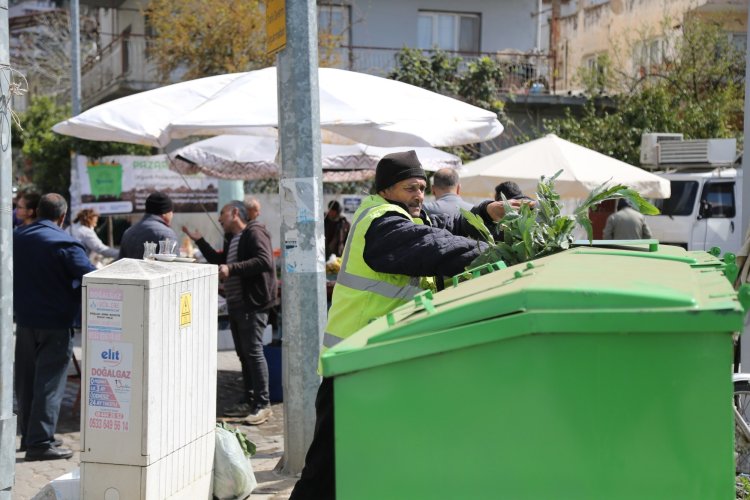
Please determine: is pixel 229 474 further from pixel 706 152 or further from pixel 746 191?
pixel 706 152

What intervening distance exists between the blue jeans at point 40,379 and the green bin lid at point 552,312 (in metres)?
4.59

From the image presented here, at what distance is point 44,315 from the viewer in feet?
22.9

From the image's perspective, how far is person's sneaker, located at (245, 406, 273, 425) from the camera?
26.3 ft

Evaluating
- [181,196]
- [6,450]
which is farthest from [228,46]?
[6,450]

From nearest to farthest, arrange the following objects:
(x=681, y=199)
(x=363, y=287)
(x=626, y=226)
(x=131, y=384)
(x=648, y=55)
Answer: (x=363, y=287) → (x=131, y=384) → (x=626, y=226) → (x=681, y=199) → (x=648, y=55)

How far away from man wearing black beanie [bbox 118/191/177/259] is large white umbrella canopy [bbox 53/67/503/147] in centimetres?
54

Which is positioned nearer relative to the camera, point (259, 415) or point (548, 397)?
point (548, 397)

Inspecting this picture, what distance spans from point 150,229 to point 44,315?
4.21ft

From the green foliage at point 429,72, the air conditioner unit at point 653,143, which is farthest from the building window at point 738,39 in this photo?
the air conditioner unit at point 653,143

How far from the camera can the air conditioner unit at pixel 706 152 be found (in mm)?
16250

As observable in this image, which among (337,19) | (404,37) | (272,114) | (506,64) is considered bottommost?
(272,114)

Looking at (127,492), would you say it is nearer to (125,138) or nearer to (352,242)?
(352,242)

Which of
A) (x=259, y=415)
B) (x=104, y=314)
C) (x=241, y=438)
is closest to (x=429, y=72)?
(x=259, y=415)

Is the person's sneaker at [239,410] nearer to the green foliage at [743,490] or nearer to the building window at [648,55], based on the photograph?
the green foliage at [743,490]
